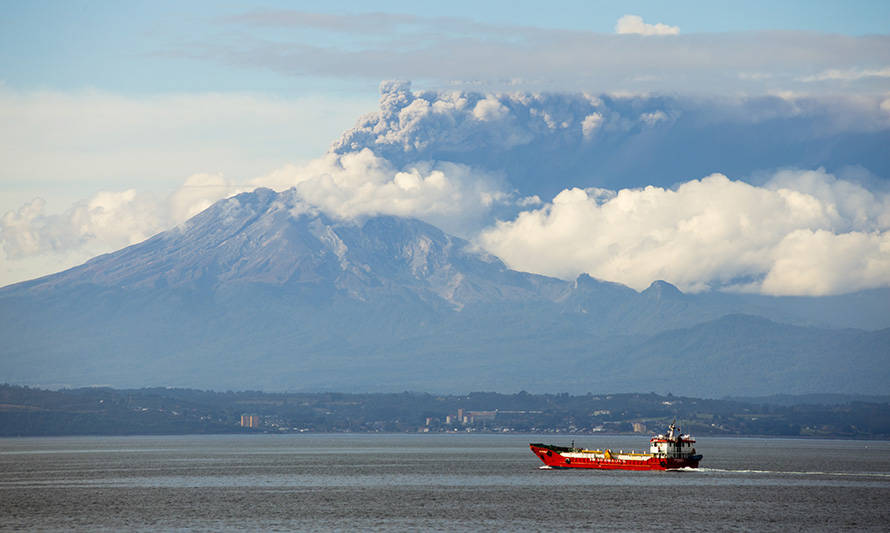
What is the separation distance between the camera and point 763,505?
507 feet

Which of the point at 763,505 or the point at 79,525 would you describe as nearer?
the point at 79,525

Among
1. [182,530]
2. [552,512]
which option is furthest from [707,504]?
[182,530]

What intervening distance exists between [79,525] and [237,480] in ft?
212

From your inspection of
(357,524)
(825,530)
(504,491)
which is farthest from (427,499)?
(825,530)

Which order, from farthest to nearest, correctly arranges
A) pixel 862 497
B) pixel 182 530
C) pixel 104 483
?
pixel 104 483 → pixel 862 497 → pixel 182 530

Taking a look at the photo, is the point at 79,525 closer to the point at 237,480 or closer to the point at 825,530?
the point at 237,480

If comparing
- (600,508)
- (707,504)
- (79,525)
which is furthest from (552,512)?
(79,525)

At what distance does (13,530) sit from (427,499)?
5372 cm

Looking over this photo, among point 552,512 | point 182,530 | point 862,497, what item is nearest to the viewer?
point 182,530

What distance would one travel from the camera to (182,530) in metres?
127

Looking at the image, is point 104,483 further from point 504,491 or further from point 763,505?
point 763,505

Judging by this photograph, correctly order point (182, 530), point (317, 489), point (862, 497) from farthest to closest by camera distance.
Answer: point (317, 489) < point (862, 497) < point (182, 530)

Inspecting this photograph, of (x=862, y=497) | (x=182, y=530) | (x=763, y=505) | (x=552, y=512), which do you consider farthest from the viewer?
(x=862, y=497)

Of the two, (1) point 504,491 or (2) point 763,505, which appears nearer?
(2) point 763,505
